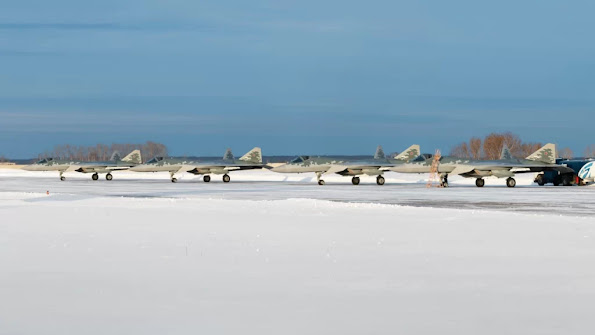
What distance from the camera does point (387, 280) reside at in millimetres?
10078

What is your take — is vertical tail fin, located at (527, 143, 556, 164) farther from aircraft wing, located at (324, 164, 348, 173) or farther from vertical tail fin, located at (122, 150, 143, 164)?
vertical tail fin, located at (122, 150, 143, 164)

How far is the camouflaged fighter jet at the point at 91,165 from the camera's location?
69062 mm

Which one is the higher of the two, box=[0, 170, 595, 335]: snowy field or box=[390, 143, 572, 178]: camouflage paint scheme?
box=[390, 143, 572, 178]: camouflage paint scheme

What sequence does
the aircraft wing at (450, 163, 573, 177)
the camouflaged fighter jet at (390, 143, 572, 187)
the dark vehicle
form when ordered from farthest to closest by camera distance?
the dark vehicle < the camouflaged fighter jet at (390, 143, 572, 187) < the aircraft wing at (450, 163, 573, 177)

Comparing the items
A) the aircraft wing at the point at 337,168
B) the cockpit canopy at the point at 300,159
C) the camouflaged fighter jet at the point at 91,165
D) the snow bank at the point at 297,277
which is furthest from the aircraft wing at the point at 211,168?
the snow bank at the point at 297,277

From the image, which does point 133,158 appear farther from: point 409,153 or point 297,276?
point 297,276

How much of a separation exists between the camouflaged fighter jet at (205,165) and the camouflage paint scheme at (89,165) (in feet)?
14.1

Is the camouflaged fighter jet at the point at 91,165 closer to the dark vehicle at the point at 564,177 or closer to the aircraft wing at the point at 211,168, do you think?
the aircraft wing at the point at 211,168

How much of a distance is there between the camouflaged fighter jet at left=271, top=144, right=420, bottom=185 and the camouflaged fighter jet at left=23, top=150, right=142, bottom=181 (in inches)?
736

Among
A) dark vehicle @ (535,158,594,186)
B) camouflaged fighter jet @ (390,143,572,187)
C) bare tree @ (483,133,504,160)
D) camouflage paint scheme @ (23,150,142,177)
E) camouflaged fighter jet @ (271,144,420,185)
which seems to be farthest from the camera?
bare tree @ (483,133,504,160)

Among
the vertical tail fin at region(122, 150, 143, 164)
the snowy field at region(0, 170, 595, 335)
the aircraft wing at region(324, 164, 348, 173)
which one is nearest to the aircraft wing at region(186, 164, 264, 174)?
the aircraft wing at region(324, 164, 348, 173)

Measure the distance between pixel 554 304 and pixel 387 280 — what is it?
2329mm

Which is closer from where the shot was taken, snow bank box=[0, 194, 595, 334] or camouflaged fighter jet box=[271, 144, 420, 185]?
snow bank box=[0, 194, 595, 334]

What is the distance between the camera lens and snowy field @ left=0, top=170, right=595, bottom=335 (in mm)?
7570
